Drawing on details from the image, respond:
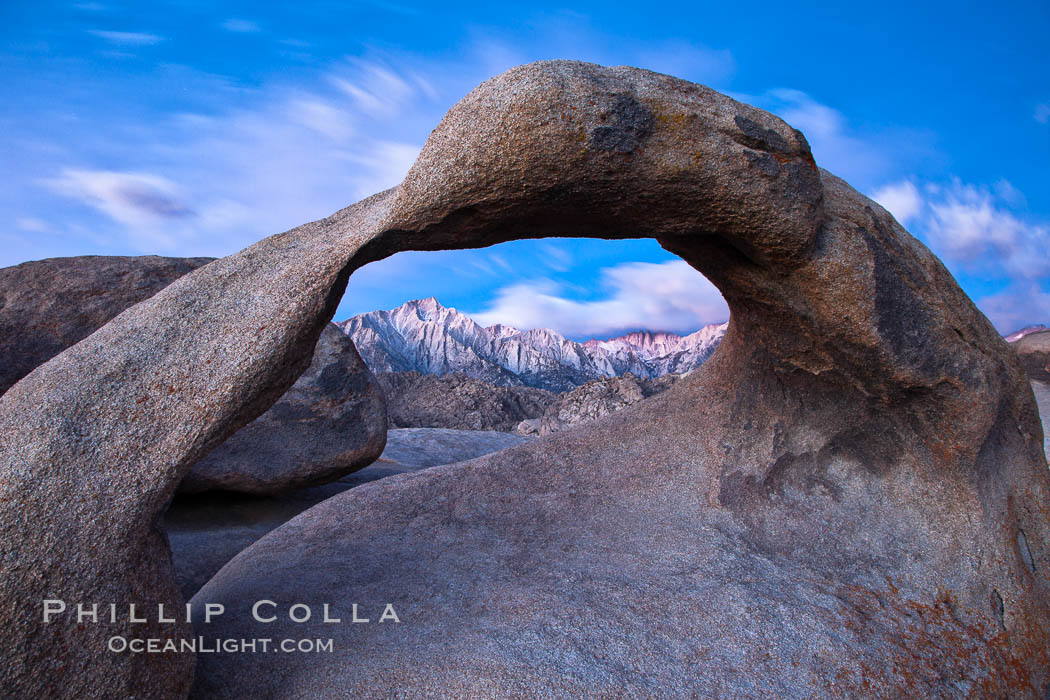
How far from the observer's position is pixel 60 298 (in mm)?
4719

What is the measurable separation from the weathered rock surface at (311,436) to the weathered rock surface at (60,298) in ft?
4.26

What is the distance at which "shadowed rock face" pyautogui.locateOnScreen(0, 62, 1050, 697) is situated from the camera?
235 cm

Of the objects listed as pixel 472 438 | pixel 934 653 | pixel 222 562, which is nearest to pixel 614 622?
pixel 934 653

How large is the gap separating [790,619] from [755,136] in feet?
6.61

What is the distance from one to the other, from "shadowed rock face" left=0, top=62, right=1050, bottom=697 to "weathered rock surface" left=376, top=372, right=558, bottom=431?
26.3 ft

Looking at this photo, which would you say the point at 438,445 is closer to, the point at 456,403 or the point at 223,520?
the point at 223,520

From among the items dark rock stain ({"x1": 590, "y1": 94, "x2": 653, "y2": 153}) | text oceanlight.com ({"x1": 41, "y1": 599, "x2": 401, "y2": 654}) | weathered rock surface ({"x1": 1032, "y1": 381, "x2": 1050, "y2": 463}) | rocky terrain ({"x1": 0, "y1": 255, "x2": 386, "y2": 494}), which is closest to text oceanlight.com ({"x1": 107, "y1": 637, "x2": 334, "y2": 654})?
text oceanlight.com ({"x1": 41, "y1": 599, "x2": 401, "y2": 654})

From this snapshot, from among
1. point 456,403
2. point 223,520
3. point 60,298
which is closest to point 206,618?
point 223,520

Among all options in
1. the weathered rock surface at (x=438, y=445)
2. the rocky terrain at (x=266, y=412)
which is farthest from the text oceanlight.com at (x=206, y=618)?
the weathered rock surface at (x=438, y=445)

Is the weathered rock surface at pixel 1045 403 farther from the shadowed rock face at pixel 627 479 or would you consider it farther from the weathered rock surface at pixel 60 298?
the weathered rock surface at pixel 60 298

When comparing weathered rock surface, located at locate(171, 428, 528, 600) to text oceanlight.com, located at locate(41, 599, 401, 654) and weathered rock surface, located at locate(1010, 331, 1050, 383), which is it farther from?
weathered rock surface, located at locate(1010, 331, 1050, 383)

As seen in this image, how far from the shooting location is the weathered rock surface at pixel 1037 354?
31.7 feet

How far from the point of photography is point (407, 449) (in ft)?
27.8

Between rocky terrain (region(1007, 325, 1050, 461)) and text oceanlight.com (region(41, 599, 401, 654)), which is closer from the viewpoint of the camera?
text oceanlight.com (region(41, 599, 401, 654))
